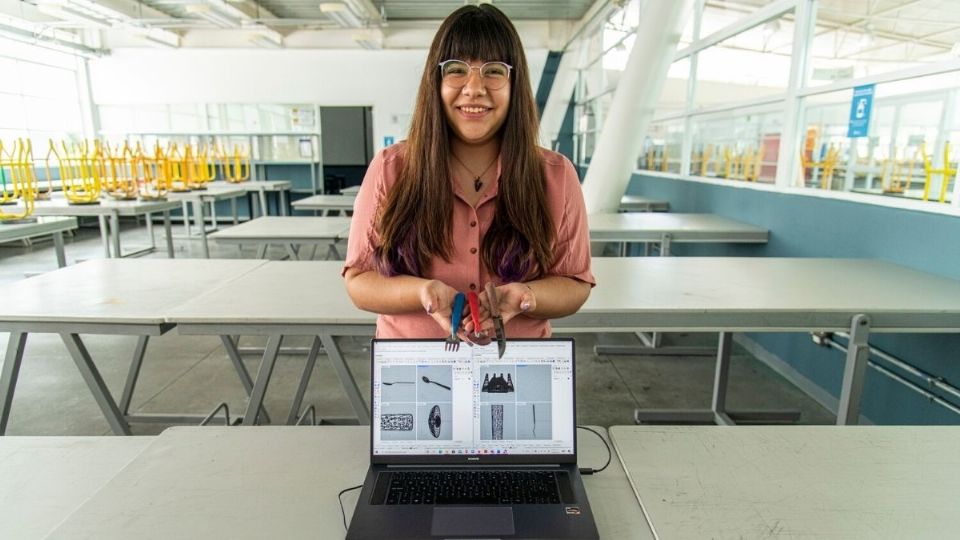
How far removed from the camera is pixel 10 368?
73.6 inches

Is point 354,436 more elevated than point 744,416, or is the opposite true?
point 354,436

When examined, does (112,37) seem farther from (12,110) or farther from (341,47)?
(341,47)

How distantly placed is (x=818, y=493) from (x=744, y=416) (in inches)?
77.3

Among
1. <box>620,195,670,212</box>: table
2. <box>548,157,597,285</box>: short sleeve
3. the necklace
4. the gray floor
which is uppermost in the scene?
the necklace

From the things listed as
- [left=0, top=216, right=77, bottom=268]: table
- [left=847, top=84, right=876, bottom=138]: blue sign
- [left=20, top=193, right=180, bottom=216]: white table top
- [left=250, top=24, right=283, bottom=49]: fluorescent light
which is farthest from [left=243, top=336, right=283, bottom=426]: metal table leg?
[left=250, top=24, right=283, bottom=49]: fluorescent light

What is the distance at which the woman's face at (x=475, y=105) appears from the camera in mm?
924

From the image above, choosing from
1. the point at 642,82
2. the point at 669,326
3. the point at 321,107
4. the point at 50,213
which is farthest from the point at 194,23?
the point at 669,326

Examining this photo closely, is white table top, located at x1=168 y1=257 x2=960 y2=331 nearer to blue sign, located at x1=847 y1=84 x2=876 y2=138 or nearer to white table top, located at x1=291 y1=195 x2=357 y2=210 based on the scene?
blue sign, located at x1=847 y1=84 x2=876 y2=138

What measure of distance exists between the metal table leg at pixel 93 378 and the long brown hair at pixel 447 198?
1.60 metres

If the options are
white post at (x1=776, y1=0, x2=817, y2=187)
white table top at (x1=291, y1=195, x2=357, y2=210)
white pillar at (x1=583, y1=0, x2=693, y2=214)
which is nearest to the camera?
white post at (x1=776, y1=0, x2=817, y2=187)

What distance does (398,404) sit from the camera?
0.90 metres

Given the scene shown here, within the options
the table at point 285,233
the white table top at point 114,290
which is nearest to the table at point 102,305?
the white table top at point 114,290

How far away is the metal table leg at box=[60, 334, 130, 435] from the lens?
1928mm

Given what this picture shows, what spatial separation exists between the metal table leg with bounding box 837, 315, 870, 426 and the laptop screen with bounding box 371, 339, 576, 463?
54.8 inches
